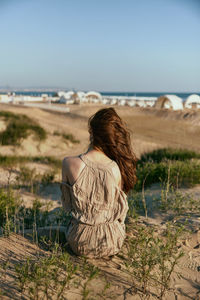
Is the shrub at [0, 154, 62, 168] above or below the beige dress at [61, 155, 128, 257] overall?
below

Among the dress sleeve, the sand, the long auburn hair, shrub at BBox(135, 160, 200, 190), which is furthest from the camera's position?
shrub at BBox(135, 160, 200, 190)

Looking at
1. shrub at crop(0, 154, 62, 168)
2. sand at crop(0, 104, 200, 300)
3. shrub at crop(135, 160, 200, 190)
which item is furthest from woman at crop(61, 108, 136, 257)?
shrub at crop(0, 154, 62, 168)

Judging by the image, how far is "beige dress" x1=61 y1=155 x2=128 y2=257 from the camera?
2438 mm

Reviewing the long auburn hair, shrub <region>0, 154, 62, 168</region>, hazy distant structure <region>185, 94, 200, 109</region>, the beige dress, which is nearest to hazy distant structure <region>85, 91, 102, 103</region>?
hazy distant structure <region>185, 94, 200, 109</region>

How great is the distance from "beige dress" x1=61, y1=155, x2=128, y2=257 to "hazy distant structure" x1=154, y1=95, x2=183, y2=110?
22.6m

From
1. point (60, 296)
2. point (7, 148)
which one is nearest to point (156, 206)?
point (60, 296)

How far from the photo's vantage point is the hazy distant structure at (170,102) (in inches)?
958

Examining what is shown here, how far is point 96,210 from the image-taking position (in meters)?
2.49

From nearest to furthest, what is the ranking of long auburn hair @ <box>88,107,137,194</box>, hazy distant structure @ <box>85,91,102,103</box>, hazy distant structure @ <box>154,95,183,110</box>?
long auburn hair @ <box>88,107,137,194</box> < hazy distant structure @ <box>154,95,183,110</box> < hazy distant structure @ <box>85,91,102,103</box>

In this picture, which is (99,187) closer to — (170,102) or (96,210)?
(96,210)

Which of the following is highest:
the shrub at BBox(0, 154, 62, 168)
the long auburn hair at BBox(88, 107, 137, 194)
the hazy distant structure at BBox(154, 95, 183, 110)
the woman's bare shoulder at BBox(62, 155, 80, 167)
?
the hazy distant structure at BBox(154, 95, 183, 110)

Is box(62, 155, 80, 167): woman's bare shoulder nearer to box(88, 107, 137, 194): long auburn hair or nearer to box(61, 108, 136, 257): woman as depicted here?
box(61, 108, 136, 257): woman

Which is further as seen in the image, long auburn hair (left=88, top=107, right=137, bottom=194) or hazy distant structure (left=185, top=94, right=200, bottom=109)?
hazy distant structure (left=185, top=94, right=200, bottom=109)

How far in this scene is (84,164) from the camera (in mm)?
2432
